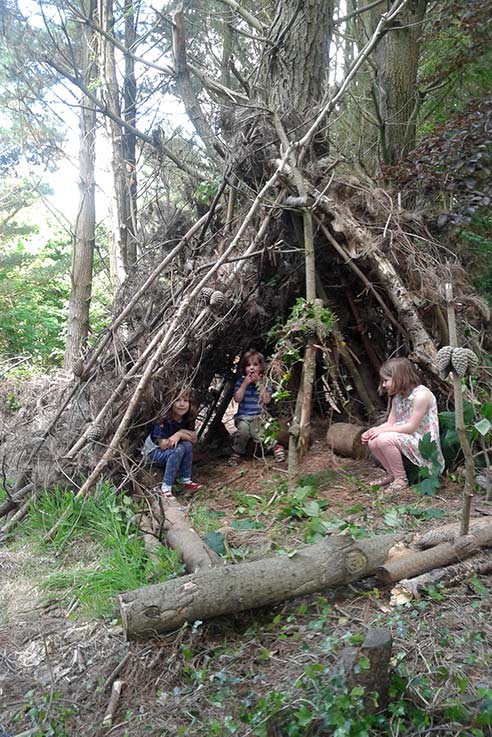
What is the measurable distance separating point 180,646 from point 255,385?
10.7 feet

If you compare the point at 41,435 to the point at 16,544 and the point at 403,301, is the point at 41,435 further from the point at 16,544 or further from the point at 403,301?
the point at 403,301

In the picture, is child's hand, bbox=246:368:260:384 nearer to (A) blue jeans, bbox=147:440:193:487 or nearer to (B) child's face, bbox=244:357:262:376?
(B) child's face, bbox=244:357:262:376

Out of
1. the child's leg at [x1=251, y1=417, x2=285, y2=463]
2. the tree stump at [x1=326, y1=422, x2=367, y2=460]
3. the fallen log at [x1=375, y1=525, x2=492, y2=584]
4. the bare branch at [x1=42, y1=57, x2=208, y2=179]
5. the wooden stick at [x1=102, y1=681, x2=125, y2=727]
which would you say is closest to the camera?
the wooden stick at [x1=102, y1=681, x2=125, y2=727]

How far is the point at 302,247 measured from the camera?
5.69m

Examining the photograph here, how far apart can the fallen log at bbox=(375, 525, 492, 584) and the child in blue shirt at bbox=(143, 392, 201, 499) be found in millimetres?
2301

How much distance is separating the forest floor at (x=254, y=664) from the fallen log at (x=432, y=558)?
0.12m

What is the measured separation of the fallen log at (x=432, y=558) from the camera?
3.28 meters

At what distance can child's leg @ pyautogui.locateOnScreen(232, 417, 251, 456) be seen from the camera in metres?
5.94

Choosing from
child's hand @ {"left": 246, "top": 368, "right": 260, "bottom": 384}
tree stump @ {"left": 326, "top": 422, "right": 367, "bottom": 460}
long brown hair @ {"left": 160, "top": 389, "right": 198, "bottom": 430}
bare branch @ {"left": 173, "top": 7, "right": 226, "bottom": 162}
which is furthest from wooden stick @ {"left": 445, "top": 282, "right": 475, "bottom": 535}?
bare branch @ {"left": 173, "top": 7, "right": 226, "bottom": 162}

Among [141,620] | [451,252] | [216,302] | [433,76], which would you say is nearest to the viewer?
[141,620]

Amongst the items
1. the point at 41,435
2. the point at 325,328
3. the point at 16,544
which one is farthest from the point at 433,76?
the point at 16,544

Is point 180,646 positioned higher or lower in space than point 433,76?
lower

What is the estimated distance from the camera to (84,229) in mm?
9289

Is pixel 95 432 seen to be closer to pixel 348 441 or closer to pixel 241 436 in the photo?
pixel 241 436
